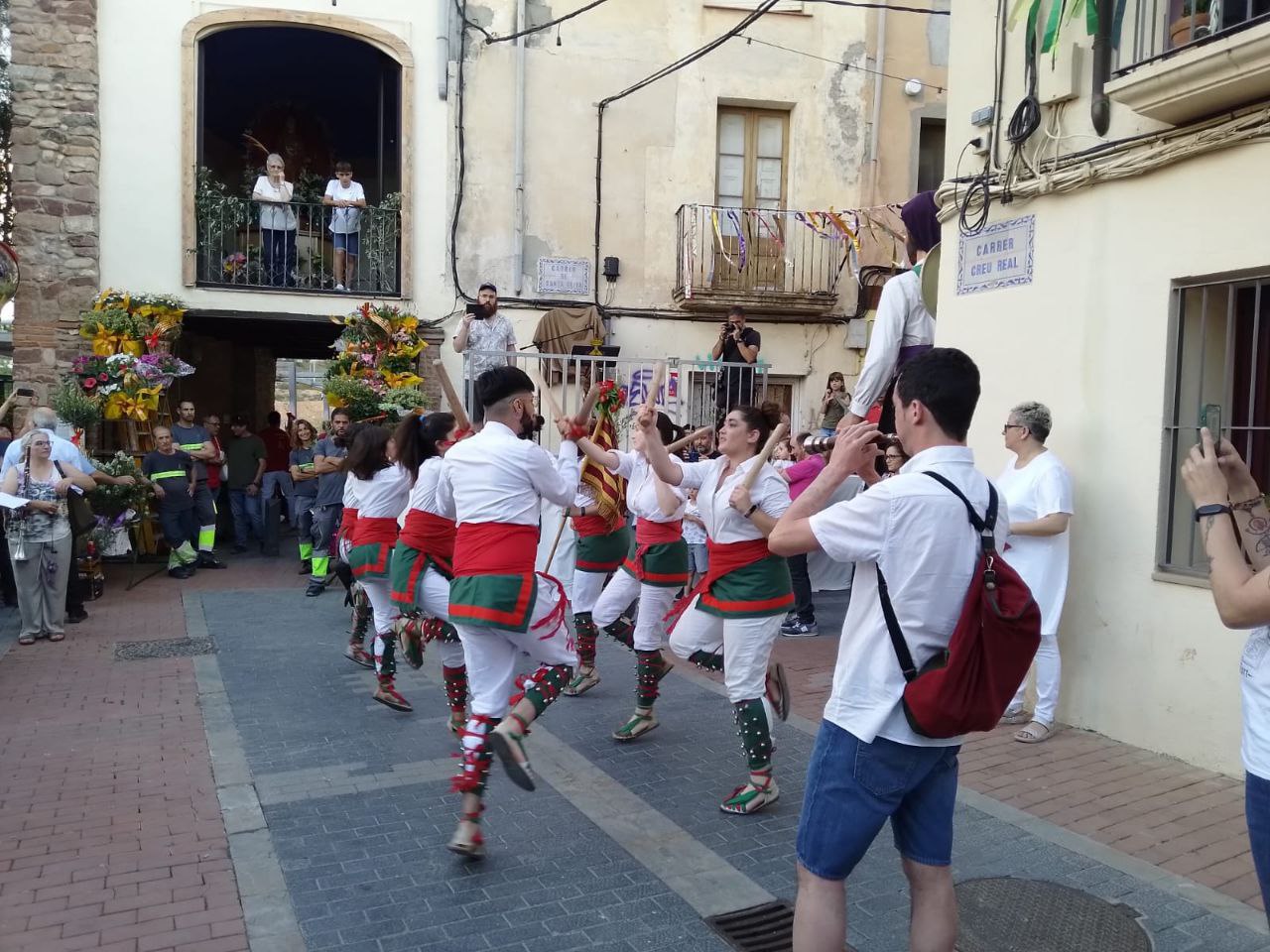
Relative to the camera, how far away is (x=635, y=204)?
14297 mm

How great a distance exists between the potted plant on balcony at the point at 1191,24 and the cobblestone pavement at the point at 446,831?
3.92 meters

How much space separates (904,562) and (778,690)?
2.77 m

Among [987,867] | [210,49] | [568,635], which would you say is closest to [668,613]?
[568,635]

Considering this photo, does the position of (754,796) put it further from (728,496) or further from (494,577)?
(494,577)

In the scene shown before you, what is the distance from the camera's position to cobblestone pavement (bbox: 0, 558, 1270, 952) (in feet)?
12.3

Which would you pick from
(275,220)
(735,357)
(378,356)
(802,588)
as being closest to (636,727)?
(802,588)

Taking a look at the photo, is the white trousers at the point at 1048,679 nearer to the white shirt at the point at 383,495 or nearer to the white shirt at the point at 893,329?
the white shirt at the point at 893,329

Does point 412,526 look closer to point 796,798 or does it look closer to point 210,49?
point 796,798

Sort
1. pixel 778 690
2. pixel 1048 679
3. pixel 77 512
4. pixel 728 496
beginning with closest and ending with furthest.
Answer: pixel 728 496
pixel 778 690
pixel 1048 679
pixel 77 512

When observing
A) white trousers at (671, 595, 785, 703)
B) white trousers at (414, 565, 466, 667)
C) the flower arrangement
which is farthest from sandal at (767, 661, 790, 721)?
the flower arrangement

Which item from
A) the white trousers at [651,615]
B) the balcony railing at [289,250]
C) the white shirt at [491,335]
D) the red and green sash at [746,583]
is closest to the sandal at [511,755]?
the red and green sash at [746,583]

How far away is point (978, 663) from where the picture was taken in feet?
8.76

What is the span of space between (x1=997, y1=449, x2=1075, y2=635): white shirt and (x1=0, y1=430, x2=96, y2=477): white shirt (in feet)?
26.4

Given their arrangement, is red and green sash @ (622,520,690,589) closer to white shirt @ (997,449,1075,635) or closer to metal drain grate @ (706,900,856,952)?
white shirt @ (997,449,1075,635)
